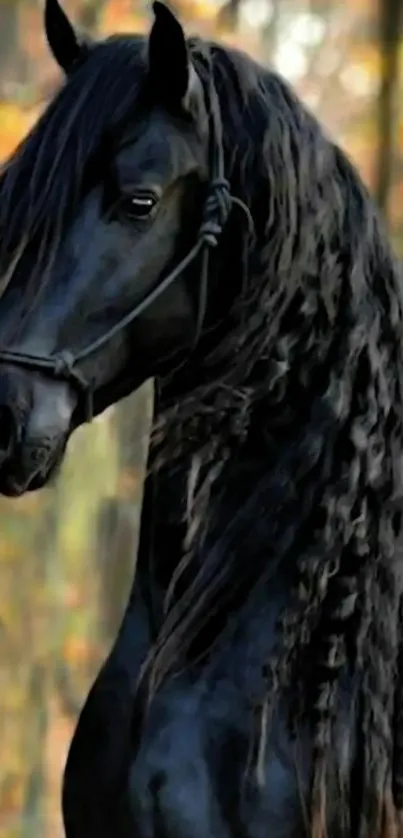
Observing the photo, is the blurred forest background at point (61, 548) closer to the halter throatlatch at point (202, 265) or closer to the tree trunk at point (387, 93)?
the tree trunk at point (387, 93)

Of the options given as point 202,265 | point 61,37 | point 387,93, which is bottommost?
point 202,265

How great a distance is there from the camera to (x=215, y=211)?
71cm

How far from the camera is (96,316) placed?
69cm

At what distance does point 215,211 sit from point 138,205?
0.05 metres

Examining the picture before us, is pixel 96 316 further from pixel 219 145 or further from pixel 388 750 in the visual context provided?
pixel 388 750

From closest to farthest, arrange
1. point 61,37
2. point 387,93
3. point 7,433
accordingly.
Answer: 1. point 7,433
2. point 61,37
3. point 387,93

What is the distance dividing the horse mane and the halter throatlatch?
0.04 ft

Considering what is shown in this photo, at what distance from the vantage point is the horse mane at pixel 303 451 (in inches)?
28.5

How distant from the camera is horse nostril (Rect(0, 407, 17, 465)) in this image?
2.16 ft

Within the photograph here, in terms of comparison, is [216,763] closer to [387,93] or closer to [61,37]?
[61,37]

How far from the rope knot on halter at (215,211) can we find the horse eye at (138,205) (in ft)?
0.11

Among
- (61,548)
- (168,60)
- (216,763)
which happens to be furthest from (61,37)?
(61,548)

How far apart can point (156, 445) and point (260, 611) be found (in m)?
0.11

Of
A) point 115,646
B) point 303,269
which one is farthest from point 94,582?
point 303,269
